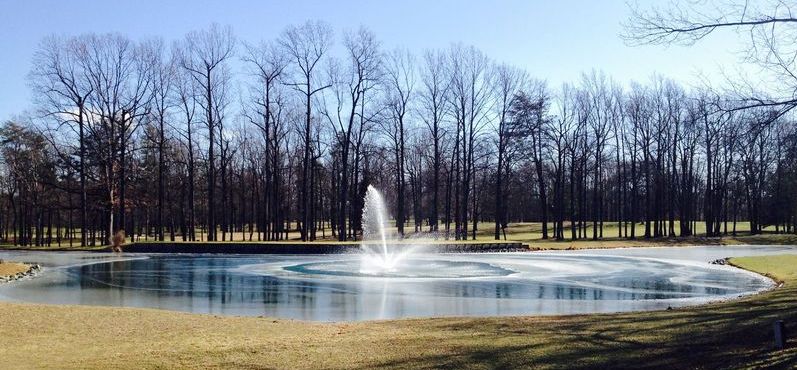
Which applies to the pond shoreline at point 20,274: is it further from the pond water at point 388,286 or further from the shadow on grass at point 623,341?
the shadow on grass at point 623,341

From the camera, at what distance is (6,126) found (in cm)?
6131

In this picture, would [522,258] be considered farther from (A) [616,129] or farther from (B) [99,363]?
(A) [616,129]

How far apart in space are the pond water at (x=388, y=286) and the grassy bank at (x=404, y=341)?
2.50 metres

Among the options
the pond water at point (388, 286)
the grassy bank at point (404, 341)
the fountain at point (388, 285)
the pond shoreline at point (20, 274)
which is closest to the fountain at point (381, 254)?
the fountain at point (388, 285)

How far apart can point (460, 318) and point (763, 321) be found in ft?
18.8

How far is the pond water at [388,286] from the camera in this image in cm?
1733

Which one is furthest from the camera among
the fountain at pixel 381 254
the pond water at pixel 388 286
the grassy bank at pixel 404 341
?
the fountain at pixel 381 254

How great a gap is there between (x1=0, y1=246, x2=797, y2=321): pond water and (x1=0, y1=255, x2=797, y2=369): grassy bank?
98.4 inches

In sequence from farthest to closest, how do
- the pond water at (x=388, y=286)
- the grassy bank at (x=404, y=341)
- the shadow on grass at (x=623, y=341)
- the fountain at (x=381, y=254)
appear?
the fountain at (x=381, y=254), the pond water at (x=388, y=286), the grassy bank at (x=404, y=341), the shadow on grass at (x=623, y=341)

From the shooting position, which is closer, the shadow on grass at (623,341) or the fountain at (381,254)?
the shadow on grass at (623,341)

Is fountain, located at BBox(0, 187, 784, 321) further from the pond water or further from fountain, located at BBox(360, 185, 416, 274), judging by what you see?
fountain, located at BBox(360, 185, 416, 274)

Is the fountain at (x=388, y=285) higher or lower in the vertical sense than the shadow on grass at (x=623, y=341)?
Result: lower

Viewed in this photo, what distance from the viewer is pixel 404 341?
447 inches

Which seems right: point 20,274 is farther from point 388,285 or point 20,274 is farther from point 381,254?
point 381,254
